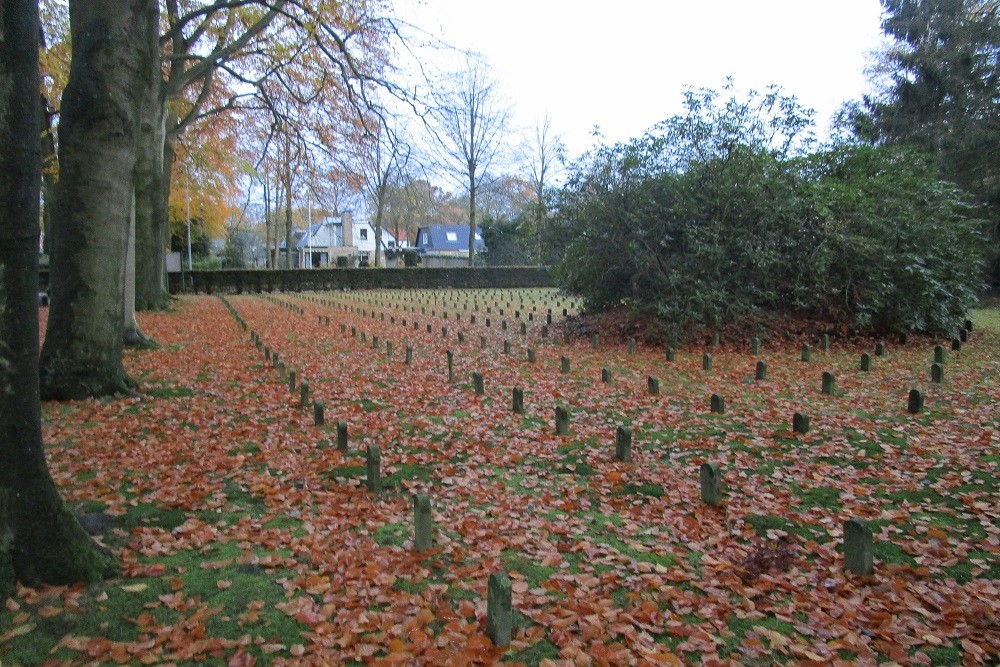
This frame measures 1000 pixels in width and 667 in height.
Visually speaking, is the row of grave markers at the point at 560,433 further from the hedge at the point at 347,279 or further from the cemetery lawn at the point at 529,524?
the hedge at the point at 347,279

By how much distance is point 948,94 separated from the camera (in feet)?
85.0

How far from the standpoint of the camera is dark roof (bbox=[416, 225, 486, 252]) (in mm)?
78500

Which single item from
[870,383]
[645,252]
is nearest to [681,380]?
[870,383]

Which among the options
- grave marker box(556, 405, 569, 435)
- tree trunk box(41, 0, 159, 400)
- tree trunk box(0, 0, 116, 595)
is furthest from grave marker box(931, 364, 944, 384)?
tree trunk box(41, 0, 159, 400)

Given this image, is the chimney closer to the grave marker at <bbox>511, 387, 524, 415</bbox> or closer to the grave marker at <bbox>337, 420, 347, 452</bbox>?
the grave marker at <bbox>511, 387, 524, 415</bbox>

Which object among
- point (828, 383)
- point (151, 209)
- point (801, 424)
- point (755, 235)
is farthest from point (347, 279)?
point (801, 424)

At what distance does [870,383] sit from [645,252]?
223 inches

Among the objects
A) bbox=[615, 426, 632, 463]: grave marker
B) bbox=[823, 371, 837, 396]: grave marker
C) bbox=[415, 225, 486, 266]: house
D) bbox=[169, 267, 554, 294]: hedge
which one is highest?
bbox=[415, 225, 486, 266]: house

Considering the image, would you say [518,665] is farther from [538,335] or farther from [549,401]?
[538,335]

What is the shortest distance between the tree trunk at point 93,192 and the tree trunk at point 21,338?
4.95 metres

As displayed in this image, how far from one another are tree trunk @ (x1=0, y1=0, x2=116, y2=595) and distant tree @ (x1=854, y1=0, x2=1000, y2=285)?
25465 mm

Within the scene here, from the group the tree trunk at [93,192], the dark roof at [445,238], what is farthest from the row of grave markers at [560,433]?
the dark roof at [445,238]

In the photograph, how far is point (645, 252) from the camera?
14469 mm

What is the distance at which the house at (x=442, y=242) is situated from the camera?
249 ft
